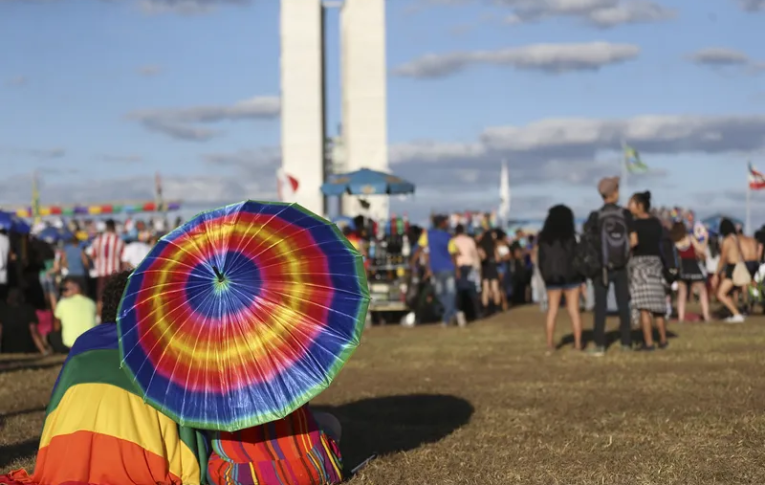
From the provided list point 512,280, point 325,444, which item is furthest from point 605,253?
point 512,280

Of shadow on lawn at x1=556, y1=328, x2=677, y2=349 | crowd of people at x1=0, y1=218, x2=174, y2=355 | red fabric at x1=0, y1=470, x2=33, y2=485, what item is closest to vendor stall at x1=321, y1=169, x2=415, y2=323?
crowd of people at x1=0, y1=218, x2=174, y2=355

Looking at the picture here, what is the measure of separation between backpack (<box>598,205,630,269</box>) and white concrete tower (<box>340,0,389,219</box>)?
3036cm

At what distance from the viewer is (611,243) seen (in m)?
12.5

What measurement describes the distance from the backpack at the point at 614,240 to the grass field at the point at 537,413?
3.56ft

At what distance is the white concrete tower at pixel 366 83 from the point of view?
42.8 m

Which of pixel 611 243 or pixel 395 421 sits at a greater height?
pixel 611 243

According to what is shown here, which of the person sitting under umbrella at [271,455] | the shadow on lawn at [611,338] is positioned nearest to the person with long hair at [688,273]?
the shadow on lawn at [611,338]

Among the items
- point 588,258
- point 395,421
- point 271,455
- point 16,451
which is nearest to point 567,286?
point 588,258

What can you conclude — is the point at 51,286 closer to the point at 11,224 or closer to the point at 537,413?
the point at 11,224

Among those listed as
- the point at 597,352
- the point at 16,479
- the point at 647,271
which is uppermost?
the point at 647,271

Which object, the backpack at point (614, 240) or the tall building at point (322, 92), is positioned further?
the tall building at point (322, 92)

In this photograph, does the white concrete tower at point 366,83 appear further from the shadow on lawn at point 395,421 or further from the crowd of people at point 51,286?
the shadow on lawn at point 395,421

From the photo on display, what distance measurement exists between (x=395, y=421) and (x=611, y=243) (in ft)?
15.3

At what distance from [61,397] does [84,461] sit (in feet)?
1.26
